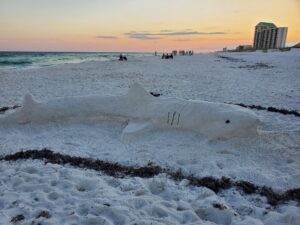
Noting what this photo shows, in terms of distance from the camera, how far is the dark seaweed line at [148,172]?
4.74m

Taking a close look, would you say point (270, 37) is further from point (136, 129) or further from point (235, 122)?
point (136, 129)

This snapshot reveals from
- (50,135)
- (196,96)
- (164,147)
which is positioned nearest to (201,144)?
(164,147)

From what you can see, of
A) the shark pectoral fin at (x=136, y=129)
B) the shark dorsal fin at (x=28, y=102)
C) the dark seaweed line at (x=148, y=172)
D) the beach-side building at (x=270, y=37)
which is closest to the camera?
the dark seaweed line at (x=148, y=172)

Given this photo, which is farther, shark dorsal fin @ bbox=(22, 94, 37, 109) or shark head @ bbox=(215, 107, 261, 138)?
shark dorsal fin @ bbox=(22, 94, 37, 109)

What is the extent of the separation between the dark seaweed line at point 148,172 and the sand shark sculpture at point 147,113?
1593mm

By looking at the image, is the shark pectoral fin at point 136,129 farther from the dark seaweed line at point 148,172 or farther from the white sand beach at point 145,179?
the dark seaweed line at point 148,172

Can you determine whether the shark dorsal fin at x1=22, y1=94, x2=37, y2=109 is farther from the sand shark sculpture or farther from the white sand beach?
the white sand beach

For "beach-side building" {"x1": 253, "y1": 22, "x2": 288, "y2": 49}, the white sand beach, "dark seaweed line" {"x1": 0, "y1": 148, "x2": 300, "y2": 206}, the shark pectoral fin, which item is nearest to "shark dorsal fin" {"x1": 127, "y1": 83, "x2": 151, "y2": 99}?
the shark pectoral fin

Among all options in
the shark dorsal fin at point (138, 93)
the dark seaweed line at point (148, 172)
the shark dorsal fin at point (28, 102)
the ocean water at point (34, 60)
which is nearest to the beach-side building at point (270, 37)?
the ocean water at point (34, 60)

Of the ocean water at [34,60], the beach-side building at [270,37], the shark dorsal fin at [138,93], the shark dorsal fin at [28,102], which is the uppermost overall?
the beach-side building at [270,37]

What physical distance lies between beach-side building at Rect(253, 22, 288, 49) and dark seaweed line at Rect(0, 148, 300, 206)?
148195mm

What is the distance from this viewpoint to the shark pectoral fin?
7.21m

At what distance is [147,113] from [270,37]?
15806 centimetres

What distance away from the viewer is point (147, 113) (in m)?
7.64
